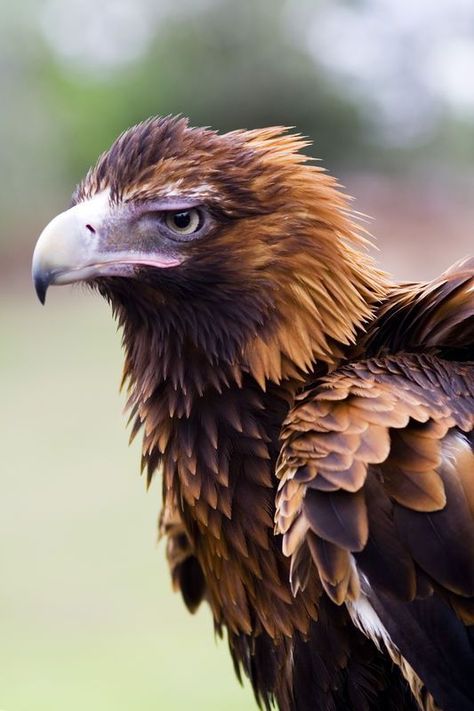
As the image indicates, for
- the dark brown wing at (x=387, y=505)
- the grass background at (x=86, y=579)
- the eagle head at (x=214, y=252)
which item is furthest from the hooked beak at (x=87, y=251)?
the grass background at (x=86, y=579)

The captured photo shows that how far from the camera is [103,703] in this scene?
653cm

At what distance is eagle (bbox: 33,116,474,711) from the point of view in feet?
→ 7.41

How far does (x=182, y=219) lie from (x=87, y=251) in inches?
9.3

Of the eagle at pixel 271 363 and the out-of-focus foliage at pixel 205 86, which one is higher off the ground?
the out-of-focus foliage at pixel 205 86

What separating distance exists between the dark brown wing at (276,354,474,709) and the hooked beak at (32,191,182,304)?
0.61 metres

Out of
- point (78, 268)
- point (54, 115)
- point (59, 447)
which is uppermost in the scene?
point (54, 115)

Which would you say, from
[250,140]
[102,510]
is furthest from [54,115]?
[250,140]

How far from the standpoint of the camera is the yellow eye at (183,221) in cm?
248

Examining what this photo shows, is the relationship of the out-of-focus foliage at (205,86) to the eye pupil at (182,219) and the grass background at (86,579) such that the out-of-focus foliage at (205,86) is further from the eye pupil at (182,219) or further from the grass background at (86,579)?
the eye pupil at (182,219)

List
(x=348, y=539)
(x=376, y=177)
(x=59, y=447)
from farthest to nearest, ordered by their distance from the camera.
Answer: (x=376, y=177)
(x=59, y=447)
(x=348, y=539)

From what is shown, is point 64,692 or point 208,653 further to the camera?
point 208,653

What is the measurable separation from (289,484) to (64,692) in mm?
4915

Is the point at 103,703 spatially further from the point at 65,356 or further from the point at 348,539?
the point at 65,356

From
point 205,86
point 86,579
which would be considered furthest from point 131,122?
point 86,579
